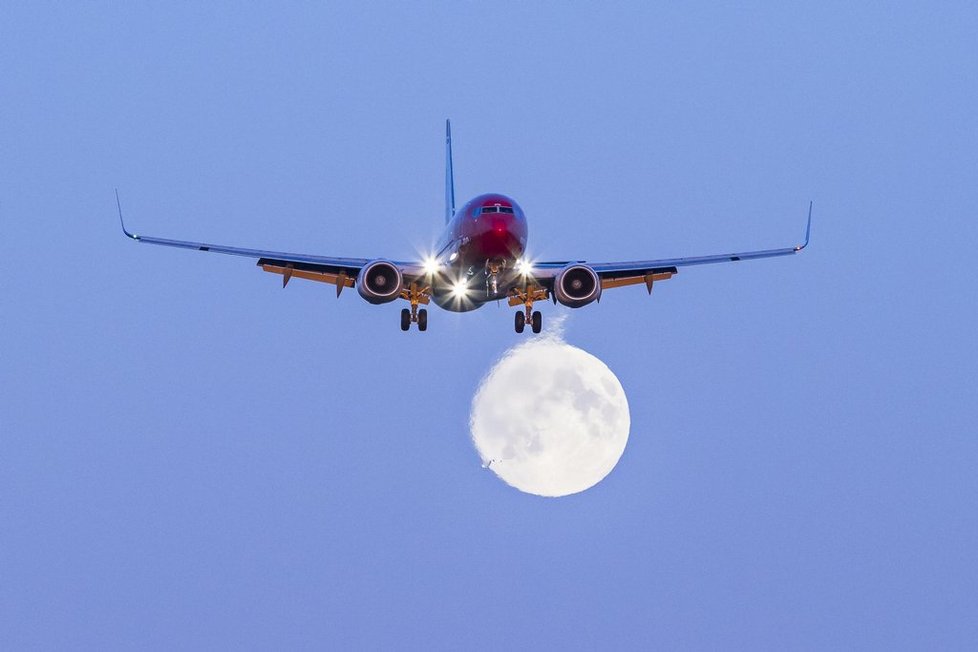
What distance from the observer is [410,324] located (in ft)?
357

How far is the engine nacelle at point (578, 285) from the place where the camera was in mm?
105000

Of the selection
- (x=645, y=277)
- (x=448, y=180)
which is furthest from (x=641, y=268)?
(x=448, y=180)

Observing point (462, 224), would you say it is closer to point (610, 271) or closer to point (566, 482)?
point (610, 271)

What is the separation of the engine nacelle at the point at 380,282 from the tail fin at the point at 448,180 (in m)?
25.0

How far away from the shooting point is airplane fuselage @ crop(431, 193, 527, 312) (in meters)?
101

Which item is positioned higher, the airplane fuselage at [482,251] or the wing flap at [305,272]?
the wing flap at [305,272]

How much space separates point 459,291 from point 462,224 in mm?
3526

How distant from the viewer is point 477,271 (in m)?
103

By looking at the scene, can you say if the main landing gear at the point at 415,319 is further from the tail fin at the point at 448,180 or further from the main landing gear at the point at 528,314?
the tail fin at the point at 448,180

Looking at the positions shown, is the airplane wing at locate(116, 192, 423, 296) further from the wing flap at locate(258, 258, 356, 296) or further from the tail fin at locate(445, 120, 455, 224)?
the tail fin at locate(445, 120, 455, 224)

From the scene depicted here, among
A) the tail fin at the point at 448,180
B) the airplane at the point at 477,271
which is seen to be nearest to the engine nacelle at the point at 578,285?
the airplane at the point at 477,271

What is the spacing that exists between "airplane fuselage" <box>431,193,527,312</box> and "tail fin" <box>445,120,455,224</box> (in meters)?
24.3

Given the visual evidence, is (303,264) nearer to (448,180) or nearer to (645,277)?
(645,277)

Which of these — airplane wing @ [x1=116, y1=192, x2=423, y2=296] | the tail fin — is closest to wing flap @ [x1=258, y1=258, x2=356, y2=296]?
airplane wing @ [x1=116, y1=192, x2=423, y2=296]
